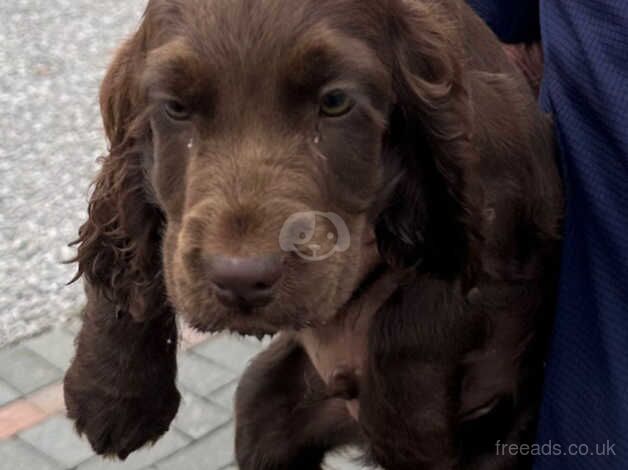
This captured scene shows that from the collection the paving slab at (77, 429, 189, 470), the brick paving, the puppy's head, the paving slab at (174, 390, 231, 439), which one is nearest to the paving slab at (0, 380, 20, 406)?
the brick paving

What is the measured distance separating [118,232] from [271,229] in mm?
574

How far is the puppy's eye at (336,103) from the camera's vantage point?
68.2 inches

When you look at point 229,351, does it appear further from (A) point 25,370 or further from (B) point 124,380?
(B) point 124,380

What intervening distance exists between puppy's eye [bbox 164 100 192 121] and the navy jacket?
0.70 meters

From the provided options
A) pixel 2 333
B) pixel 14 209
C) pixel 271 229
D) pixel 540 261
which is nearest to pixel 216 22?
pixel 271 229

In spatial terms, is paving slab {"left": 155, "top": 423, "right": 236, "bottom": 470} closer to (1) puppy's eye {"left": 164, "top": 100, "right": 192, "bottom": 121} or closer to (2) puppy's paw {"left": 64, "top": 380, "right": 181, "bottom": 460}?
(2) puppy's paw {"left": 64, "top": 380, "right": 181, "bottom": 460}

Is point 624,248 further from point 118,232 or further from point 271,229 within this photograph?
point 118,232

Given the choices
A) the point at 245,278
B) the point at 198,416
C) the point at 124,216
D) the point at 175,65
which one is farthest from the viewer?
the point at 198,416

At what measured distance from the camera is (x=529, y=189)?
208cm

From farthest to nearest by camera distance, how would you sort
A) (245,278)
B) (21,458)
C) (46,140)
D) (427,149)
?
1. (46,140)
2. (21,458)
3. (427,149)
4. (245,278)

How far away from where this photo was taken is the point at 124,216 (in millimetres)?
2051

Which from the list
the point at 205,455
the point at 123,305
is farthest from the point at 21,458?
the point at 123,305

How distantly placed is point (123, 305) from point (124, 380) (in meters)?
0.16

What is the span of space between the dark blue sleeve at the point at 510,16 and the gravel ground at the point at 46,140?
4.57ft
